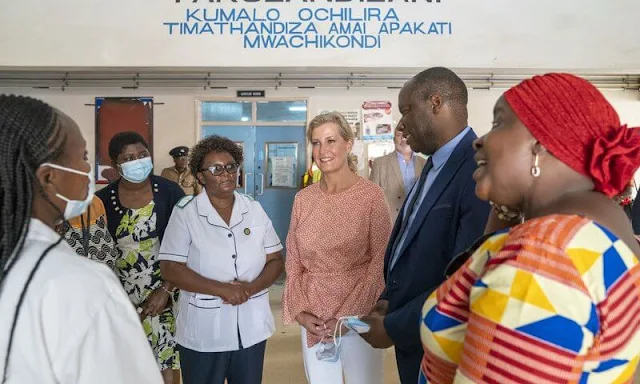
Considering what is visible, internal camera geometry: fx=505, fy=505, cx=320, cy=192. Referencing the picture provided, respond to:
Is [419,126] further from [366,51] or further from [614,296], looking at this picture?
[366,51]

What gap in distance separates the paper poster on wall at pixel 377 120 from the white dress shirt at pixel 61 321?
6579 millimetres

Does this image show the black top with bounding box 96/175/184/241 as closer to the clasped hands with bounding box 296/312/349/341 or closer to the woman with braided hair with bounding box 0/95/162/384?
the clasped hands with bounding box 296/312/349/341

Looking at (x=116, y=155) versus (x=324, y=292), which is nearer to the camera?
(x=324, y=292)

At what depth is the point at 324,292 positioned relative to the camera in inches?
92.7

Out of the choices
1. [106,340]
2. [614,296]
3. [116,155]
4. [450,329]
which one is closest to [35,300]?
[106,340]

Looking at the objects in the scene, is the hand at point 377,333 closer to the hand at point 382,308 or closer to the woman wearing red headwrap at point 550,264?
the hand at point 382,308

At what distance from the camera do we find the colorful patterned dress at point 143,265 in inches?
108

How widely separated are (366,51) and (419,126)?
10.9 ft

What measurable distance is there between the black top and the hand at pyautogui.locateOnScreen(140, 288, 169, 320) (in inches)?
12.4

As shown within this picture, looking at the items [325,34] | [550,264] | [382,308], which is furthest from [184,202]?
[325,34]

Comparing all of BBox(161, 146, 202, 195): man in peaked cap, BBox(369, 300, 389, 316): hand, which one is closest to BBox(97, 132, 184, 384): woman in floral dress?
BBox(369, 300, 389, 316): hand

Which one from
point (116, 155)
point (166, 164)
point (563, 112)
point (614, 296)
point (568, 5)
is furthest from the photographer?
point (166, 164)

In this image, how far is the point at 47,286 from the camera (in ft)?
3.13

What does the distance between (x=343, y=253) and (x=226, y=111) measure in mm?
5548
